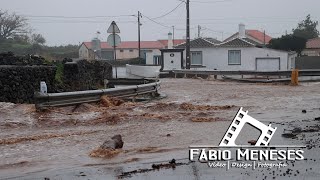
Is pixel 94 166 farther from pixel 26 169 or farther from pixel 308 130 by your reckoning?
pixel 308 130

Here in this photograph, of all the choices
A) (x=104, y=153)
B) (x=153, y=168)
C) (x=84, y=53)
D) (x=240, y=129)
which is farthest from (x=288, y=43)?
(x=153, y=168)

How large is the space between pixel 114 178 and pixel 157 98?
1273 cm

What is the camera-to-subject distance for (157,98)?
1938 cm

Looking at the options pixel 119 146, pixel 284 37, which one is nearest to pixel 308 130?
pixel 119 146

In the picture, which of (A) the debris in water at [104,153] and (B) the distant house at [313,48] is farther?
(B) the distant house at [313,48]

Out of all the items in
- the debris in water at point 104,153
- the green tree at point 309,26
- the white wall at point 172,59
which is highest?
the green tree at point 309,26

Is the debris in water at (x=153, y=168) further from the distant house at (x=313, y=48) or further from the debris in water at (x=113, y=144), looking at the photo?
the distant house at (x=313, y=48)

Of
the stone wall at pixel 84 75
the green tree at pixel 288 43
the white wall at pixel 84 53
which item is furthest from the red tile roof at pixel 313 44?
the stone wall at pixel 84 75

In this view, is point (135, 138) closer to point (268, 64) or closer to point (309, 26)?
point (268, 64)

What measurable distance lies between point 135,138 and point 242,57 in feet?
153

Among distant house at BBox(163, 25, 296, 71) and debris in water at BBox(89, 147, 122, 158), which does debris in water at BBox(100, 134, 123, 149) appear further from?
distant house at BBox(163, 25, 296, 71)

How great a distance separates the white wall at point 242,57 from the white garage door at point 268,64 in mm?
341

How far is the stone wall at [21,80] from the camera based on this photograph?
15398mm

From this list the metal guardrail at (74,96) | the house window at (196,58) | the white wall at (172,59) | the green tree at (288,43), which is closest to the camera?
the metal guardrail at (74,96)
